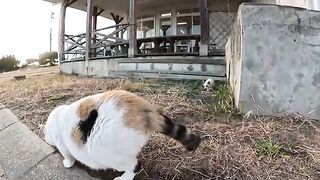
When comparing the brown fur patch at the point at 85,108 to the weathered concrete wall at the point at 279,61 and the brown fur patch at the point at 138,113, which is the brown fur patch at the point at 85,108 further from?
the weathered concrete wall at the point at 279,61

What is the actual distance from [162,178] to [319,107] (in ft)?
6.67

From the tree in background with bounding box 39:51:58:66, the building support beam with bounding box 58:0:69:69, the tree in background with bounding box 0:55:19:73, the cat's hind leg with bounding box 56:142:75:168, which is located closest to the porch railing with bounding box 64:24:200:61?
the building support beam with bounding box 58:0:69:69

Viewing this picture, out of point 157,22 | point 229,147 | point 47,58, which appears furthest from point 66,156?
point 47,58

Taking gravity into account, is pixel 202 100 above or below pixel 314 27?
below

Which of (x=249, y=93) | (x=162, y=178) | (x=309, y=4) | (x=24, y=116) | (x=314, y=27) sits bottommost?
(x=162, y=178)

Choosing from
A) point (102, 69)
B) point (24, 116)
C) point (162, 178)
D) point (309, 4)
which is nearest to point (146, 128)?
point (162, 178)

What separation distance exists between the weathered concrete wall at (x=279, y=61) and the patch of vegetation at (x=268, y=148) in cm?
77

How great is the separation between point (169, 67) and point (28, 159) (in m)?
4.40

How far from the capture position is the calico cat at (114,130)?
8.13ft

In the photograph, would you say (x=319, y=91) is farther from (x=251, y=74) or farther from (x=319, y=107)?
(x=251, y=74)

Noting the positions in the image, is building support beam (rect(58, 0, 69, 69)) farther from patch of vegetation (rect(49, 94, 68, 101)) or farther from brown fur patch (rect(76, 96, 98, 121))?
brown fur patch (rect(76, 96, 98, 121))

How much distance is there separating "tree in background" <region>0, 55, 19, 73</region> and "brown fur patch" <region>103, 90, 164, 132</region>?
1919cm

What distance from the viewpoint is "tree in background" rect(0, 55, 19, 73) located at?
2000 cm

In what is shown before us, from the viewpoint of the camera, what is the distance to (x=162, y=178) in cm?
272
